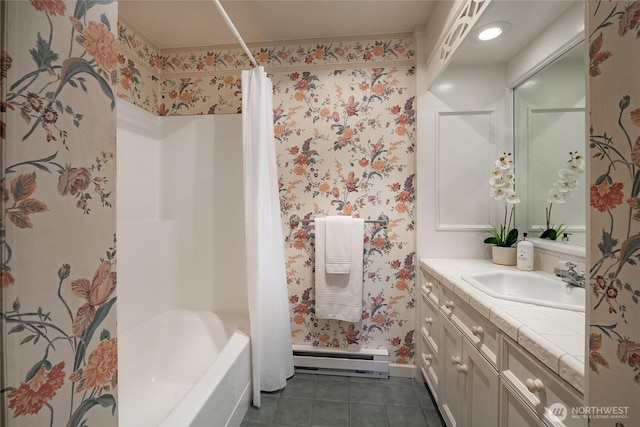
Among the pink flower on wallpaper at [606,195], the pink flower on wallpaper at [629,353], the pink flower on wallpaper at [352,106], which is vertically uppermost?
the pink flower on wallpaper at [352,106]

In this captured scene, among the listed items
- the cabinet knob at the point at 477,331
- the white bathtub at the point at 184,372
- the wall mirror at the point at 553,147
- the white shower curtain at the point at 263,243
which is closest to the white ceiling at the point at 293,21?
the wall mirror at the point at 553,147

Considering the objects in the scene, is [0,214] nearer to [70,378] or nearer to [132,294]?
[70,378]

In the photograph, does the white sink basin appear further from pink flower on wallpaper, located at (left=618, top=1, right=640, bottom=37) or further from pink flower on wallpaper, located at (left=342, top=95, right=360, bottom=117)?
pink flower on wallpaper, located at (left=342, top=95, right=360, bottom=117)

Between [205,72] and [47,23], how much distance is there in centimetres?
198

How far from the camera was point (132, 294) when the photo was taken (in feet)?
5.54

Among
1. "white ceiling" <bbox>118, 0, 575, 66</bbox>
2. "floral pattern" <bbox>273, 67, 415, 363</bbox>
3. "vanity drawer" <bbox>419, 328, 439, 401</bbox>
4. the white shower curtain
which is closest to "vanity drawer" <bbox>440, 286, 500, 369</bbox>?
"vanity drawer" <bbox>419, 328, 439, 401</bbox>

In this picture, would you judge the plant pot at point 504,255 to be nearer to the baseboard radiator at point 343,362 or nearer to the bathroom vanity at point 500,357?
the bathroom vanity at point 500,357

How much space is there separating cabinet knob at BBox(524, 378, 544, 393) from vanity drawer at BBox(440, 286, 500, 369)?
0.53 ft

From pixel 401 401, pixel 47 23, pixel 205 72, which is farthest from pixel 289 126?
pixel 401 401

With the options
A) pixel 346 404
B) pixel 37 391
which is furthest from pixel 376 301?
pixel 37 391

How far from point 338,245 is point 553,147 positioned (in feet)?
4.28

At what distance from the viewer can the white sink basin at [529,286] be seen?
3.77 ft

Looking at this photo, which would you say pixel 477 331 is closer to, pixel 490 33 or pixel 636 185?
pixel 636 185

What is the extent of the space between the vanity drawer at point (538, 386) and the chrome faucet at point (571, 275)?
55 centimetres
